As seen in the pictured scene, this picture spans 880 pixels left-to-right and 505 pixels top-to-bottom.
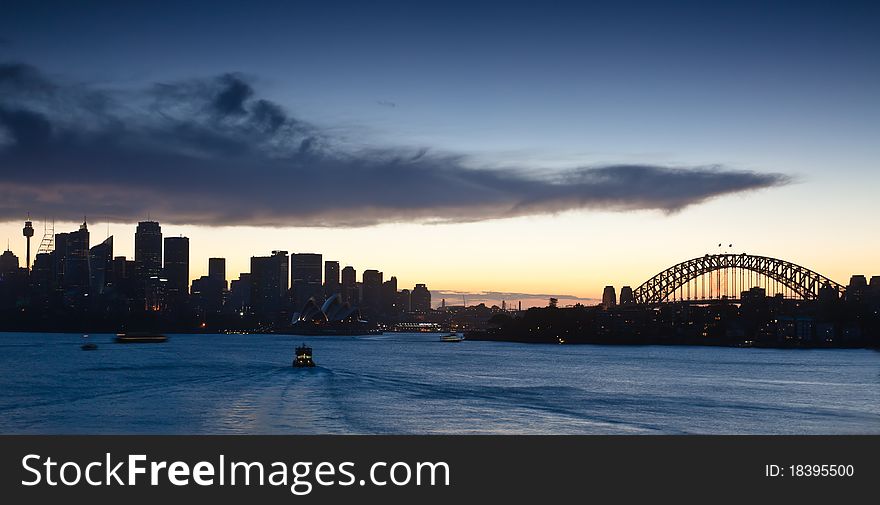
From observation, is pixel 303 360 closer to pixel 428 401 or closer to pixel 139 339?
pixel 428 401

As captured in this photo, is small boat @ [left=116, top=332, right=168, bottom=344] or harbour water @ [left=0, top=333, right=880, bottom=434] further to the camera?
small boat @ [left=116, top=332, right=168, bottom=344]

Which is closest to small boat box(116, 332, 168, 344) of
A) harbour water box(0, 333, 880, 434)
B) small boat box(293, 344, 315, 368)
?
harbour water box(0, 333, 880, 434)

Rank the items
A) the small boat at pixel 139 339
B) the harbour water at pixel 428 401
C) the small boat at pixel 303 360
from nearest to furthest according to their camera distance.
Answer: the harbour water at pixel 428 401 → the small boat at pixel 303 360 → the small boat at pixel 139 339

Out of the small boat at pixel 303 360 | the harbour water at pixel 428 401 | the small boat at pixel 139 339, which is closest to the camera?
the harbour water at pixel 428 401

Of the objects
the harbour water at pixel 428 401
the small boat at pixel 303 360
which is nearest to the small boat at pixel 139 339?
the harbour water at pixel 428 401

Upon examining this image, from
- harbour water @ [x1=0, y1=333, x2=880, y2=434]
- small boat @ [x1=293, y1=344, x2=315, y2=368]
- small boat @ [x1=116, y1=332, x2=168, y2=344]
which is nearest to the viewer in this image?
harbour water @ [x1=0, y1=333, x2=880, y2=434]

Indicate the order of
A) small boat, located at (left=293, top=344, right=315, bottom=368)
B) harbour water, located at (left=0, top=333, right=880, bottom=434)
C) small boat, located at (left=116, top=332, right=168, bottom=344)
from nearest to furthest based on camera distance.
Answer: harbour water, located at (left=0, top=333, right=880, bottom=434) → small boat, located at (left=293, top=344, right=315, bottom=368) → small boat, located at (left=116, top=332, right=168, bottom=344)

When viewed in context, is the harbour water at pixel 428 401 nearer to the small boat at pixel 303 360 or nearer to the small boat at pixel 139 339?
the small boat at pixel 303 360

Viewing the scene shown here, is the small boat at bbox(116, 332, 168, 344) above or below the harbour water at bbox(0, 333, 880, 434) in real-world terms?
below

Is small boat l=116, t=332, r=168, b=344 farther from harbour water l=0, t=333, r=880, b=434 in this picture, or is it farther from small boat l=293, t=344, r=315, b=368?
small boat l=293, t=344, r=315, b=368
